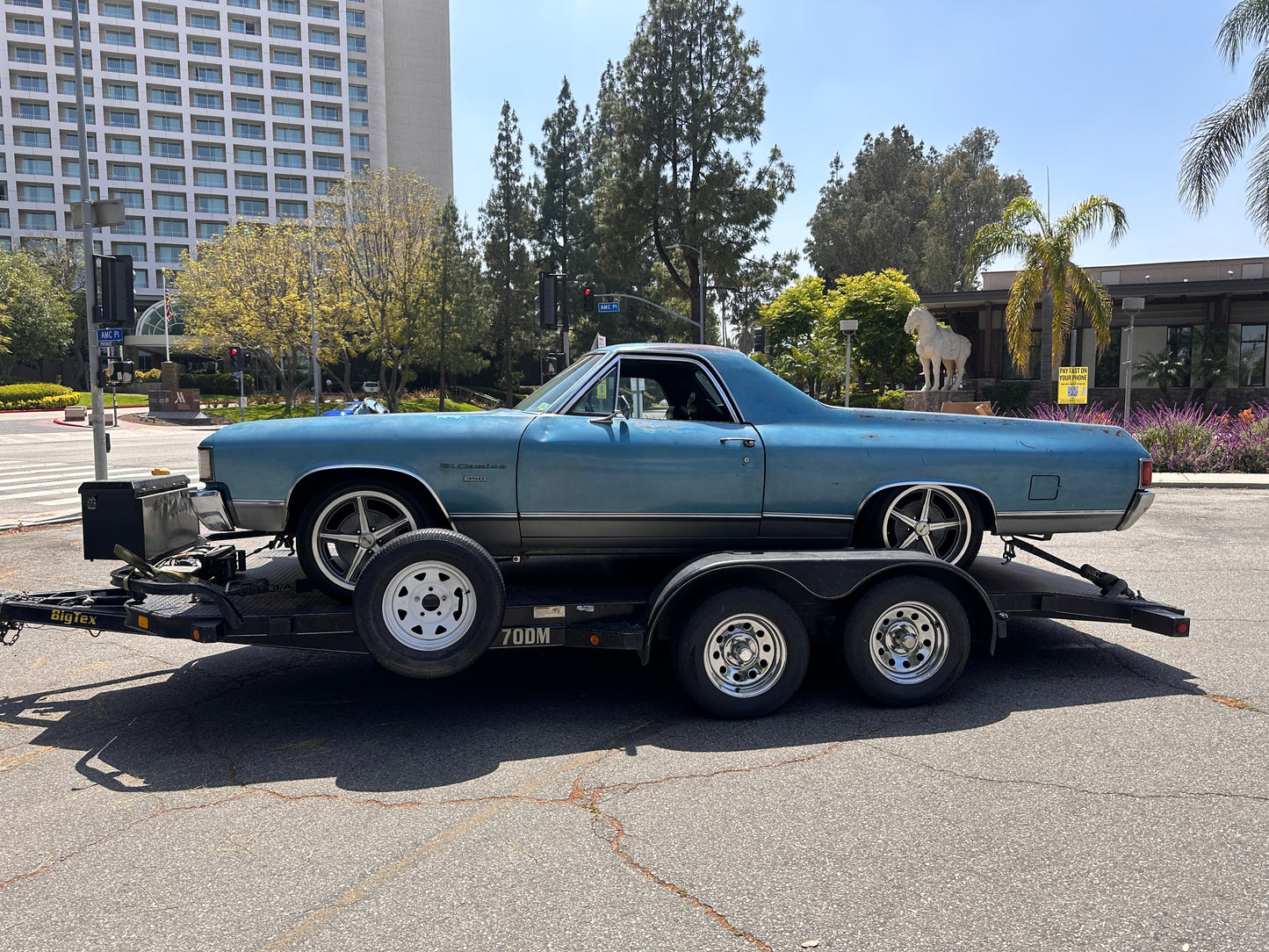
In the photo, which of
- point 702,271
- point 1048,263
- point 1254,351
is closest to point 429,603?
point 1048,263

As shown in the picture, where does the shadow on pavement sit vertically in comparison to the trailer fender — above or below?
below

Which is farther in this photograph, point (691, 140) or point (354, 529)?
point (691, 140)

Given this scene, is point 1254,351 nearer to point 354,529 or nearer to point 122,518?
point 354,529

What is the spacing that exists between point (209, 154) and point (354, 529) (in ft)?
319

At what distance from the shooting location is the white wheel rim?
187 inches

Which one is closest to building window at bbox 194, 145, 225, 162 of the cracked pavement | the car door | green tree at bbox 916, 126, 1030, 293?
green tree at bbox 916, 126, 1030, 293

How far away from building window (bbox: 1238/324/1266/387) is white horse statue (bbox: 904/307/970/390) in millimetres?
11533

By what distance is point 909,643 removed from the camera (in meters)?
5.16

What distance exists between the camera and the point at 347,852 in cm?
359

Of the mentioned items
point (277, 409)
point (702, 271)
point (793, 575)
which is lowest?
point (277, 409)

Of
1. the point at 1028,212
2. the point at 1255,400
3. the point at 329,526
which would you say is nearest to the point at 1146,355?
the point at 1255,400

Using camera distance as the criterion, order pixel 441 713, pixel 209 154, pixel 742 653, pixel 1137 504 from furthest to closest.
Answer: pixel 209 154 < pixel 1137 504 < pixel 441 713 < pixel 742 653

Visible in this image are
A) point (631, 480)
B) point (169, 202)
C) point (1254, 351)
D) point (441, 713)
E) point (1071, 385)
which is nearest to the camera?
point (441, 713)

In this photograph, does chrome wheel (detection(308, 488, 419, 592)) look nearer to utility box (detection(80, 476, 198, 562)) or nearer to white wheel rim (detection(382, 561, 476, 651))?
white wheel rim (detection(382, 561, 476, 651))
